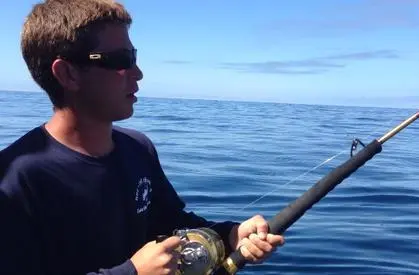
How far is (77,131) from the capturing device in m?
2.62

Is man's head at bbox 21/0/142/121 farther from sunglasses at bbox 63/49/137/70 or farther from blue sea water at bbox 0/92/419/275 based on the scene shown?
blue sea water at bbox 0/92/419/275

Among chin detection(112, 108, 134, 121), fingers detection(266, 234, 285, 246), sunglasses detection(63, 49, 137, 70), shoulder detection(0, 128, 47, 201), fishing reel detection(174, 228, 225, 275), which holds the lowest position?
fishing reel detection(174, 228, 225, 275)

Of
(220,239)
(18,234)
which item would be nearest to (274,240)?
(220,239)

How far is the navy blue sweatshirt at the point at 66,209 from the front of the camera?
2.35 meters

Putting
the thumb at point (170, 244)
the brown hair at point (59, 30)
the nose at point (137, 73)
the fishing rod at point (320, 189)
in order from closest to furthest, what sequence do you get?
the thumb at point (170, 244)
the brown hair at point (59, 30)
the nose at point (137, 73)
the fishing rod at point (320, 189)

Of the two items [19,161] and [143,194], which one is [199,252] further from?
[19,161]

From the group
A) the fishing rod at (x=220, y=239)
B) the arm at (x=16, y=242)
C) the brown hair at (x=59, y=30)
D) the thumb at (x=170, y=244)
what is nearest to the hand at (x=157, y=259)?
the thumb at (x=170, y=244)

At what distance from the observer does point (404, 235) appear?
6.85 metres

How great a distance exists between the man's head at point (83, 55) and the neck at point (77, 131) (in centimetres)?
3

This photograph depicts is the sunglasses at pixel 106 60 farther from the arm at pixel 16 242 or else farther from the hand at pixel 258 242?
the hand at pixel 258 242

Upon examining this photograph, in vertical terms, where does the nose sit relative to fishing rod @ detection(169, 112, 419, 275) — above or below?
above

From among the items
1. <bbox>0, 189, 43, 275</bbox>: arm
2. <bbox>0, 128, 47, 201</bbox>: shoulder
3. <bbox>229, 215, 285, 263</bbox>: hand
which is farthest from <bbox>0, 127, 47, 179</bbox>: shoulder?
<bbox>229, 215, 285, 263</bbox>: hand

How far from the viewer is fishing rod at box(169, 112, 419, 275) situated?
281 cm

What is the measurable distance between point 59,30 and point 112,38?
22 centimetres
